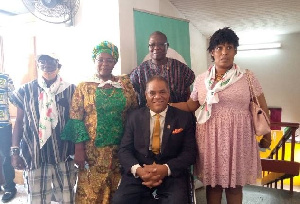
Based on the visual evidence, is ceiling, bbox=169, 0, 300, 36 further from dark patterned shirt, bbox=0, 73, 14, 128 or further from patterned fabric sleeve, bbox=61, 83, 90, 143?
patterned fabric sleeve, bbox=61, 83, 90, 143

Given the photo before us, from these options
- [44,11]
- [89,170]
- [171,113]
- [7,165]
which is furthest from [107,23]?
[7,165]

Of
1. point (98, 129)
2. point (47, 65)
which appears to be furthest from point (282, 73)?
point (47, 65)

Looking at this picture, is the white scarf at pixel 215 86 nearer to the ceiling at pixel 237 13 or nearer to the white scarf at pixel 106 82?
the white scarf at pixel 106 82

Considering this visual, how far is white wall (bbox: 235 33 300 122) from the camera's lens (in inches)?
259

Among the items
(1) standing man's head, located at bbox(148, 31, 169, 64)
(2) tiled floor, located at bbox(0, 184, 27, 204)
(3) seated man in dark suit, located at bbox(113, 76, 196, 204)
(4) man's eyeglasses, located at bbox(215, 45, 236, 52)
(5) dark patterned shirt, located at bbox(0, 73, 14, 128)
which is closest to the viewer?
(3) seated man in dark suit, located at bbox(113, 76, 196, 204)

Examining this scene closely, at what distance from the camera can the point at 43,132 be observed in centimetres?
187

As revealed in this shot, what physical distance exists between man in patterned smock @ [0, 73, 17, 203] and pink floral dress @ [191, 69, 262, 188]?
6.48ft

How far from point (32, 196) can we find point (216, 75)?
1.56 meters

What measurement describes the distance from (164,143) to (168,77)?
2.08 ft

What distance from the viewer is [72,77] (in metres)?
2.73

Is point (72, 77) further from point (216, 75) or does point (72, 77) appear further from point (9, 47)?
point (216, 75)

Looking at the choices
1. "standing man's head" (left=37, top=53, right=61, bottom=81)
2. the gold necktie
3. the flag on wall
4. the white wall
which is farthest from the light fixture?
"standing man's head" (left=37, top=53, right=61, bottom=81)

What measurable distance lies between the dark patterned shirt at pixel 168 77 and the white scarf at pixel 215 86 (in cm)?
37

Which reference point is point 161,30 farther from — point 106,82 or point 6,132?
point 6,132
